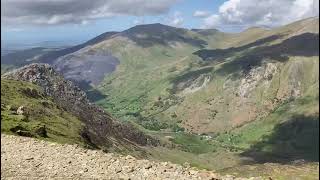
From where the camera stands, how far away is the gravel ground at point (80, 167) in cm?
2778

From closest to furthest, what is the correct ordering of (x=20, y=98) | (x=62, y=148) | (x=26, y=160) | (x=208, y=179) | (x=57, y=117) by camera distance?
(x=208, y=179)
(x=26, y=160)
(x=62, y=148)
(x=57, y=117)
(x=20, y=98)

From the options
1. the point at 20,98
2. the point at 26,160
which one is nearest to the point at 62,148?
the point at 26,160

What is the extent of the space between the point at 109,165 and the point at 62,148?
6.86 meters

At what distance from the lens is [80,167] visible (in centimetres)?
2983

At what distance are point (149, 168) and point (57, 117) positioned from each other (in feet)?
528

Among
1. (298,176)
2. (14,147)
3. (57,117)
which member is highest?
(14,147)

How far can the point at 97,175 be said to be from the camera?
28000 millimetres

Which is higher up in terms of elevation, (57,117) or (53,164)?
(53,164)

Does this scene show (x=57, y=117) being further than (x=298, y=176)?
Yes

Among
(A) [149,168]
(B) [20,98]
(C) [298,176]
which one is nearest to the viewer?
(A) [149,168]

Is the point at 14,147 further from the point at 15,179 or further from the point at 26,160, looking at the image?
the point at 15,179

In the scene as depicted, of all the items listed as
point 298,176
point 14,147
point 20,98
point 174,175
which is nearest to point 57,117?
point 20,98

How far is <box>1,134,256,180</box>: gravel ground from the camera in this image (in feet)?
91.1

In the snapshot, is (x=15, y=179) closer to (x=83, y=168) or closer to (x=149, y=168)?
(x=83, y=168)
